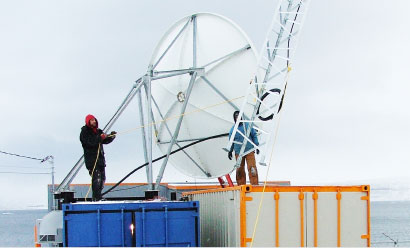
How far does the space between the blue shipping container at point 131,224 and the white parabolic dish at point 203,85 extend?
615 cm

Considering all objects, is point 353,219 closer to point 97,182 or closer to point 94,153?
point 97,182

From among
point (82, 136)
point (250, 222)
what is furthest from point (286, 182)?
point (250, 222)

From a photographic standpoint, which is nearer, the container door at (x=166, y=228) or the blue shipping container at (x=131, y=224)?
the blue shipping container at (x=131, y=224)

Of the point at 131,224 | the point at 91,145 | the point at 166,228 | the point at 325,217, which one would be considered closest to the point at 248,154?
the point at 91,145

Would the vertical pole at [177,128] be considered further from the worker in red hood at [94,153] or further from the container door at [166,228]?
the container door at [166,228]

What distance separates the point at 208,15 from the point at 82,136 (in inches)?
220

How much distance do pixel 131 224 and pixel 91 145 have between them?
3807 millimetres

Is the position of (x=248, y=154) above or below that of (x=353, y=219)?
above

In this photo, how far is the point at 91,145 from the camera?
17078 millimetres

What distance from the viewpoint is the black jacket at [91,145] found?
55.9 feet

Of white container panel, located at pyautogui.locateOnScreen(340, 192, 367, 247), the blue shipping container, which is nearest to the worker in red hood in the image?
the blue shipping container

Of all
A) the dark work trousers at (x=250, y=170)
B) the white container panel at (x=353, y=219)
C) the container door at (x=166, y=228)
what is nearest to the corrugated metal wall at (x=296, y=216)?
Result: the white container panel at (x=353, y=219)

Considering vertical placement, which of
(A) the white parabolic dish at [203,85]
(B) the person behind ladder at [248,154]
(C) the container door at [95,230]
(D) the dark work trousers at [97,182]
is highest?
(A) the white parabolic dish at [203,85]

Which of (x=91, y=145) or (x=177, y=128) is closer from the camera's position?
(x=91, y=145)
